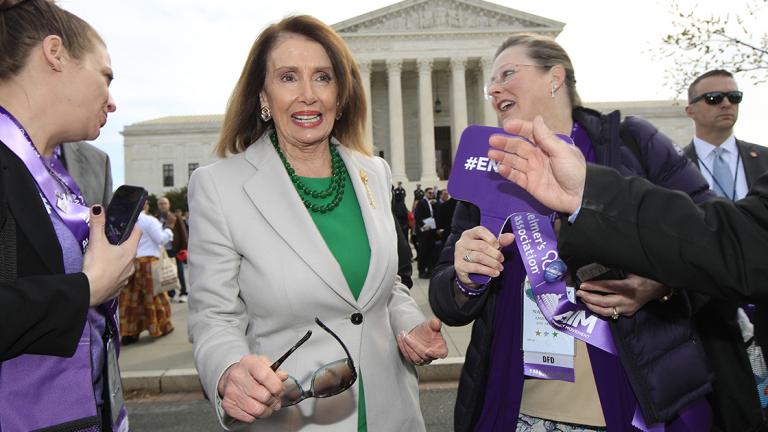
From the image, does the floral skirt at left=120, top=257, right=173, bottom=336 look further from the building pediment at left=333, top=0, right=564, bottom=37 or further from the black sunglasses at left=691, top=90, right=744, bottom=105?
the building pediment at left=333, top=0, right=564, bottom=37

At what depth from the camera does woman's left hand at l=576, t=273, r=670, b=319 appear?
1812mm

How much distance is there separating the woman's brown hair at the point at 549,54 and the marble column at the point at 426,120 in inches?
1521

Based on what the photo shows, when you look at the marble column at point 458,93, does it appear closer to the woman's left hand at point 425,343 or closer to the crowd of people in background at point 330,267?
the crowd of people in background at point 330,267

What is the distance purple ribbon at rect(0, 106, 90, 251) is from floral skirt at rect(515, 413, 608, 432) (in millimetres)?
1694

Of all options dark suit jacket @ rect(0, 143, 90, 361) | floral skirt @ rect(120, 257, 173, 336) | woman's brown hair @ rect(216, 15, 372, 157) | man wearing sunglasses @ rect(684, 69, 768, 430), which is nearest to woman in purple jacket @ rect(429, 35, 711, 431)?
woman's brown hair @ rect(216, 15, 372, 157)

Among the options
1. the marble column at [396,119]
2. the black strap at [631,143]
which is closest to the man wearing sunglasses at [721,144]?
the black strap at [631,143]

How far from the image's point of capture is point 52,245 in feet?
5.16

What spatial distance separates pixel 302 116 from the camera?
2311mm

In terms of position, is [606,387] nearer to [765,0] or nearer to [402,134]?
[765,0]

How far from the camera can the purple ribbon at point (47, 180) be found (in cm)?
160

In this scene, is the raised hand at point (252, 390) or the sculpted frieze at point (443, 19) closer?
the raised hand at point (252, 390)

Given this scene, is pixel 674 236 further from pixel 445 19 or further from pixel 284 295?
pixel 445 19

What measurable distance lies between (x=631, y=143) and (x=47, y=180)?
2.05m

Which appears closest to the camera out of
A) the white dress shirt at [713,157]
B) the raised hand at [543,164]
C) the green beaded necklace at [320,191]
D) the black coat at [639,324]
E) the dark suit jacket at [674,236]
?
the dark suit jacket at [674,236]
